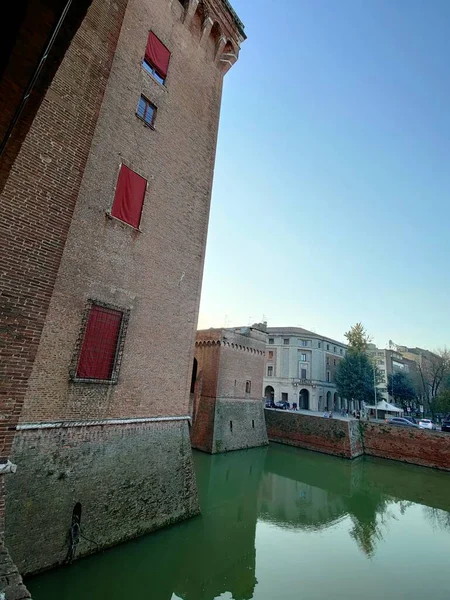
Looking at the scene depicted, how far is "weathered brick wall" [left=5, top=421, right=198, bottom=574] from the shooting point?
6.24m

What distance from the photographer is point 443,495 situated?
1570cm

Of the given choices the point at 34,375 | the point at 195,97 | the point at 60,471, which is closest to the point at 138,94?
the point at 195,97

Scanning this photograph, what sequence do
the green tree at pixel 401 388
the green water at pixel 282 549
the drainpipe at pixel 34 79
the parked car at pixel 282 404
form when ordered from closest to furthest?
the drainpipe at pixel 34 79, the green water at pixel 282 549, the parked car at pixel 282 404, the green tree at pixel 401 388

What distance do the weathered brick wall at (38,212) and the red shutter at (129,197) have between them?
2872mm

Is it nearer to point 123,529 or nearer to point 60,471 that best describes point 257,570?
point 123,529

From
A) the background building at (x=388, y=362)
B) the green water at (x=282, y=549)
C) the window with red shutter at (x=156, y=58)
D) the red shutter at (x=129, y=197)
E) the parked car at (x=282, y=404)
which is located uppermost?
the window with red shutter at (x=156, y=58)

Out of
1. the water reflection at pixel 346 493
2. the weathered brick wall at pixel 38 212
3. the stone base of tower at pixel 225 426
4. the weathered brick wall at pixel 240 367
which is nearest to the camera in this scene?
the weathered brick wall at pixel 38 212

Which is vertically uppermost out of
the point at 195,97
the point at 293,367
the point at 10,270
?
the point at 195,97

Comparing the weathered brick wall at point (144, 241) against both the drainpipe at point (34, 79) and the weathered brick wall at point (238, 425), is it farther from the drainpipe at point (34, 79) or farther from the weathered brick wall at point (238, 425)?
the weathered brick wall at point (238, 425)

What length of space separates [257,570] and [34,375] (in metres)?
7.13

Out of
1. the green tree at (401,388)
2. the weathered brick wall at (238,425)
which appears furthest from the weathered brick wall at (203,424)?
the green tree at (401,388)

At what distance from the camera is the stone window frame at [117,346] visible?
7532 mm

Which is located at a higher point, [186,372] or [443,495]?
[186,372]

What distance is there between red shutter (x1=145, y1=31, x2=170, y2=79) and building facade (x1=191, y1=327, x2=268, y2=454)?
46.8 ft
